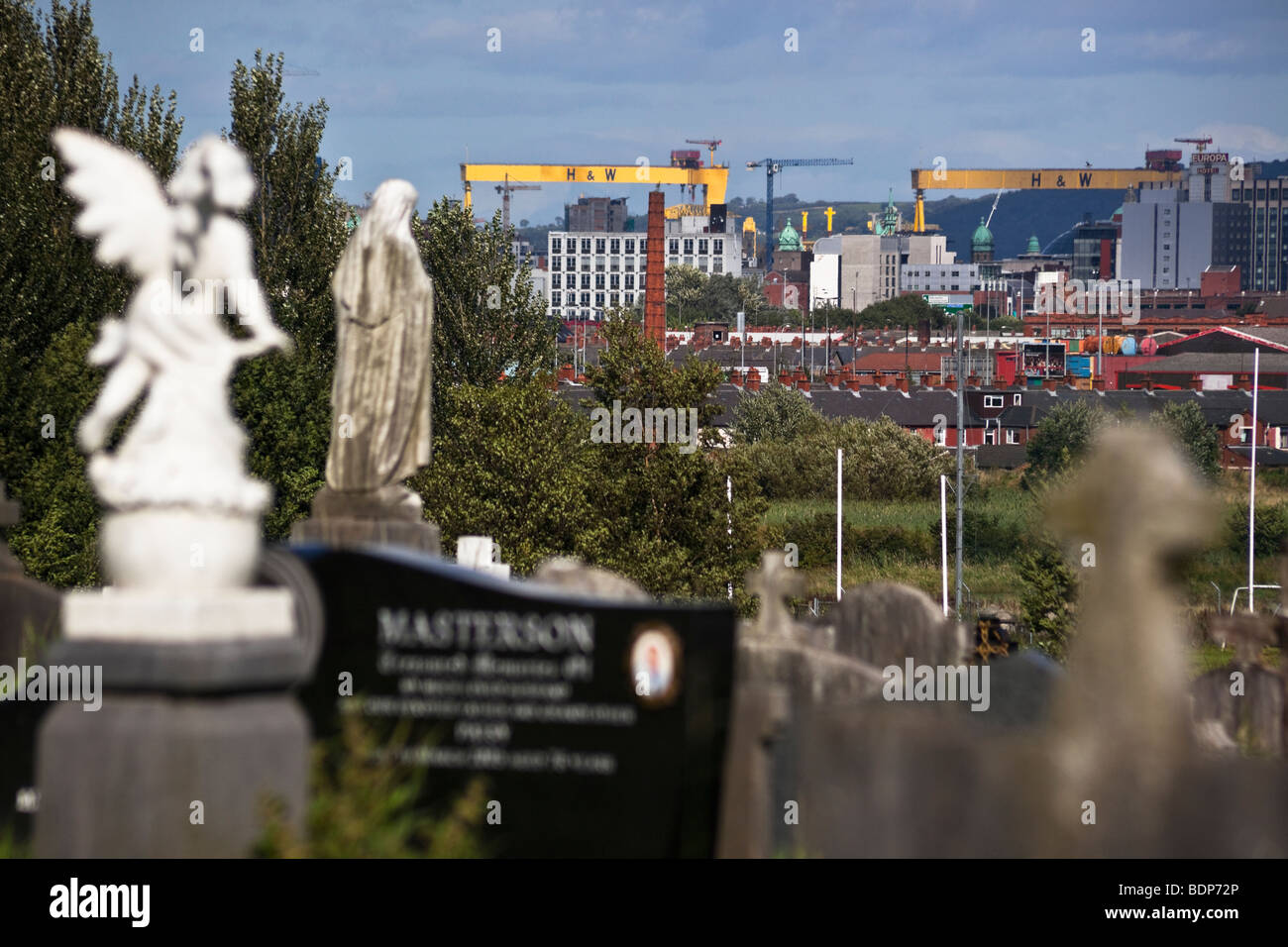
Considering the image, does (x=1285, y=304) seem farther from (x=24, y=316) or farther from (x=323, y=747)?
(x=323, y=747)

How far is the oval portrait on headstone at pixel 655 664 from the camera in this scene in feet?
29.7

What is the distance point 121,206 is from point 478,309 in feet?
105

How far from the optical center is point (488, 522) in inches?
→ 1286

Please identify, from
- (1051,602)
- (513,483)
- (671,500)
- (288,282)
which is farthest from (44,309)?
(1051,602)

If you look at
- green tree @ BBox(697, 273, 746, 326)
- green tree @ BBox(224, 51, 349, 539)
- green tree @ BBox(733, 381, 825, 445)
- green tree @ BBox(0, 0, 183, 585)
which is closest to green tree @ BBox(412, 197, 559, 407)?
green tree @ BBox(224, 51, 349, 539)

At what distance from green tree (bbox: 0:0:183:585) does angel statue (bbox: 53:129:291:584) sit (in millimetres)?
20690

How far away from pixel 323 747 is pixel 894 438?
58.3 meters

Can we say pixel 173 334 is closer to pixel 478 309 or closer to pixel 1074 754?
pixel 1074 754

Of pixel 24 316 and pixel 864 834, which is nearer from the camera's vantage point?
pixel 864 834

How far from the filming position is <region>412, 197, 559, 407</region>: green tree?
4041 centimetres

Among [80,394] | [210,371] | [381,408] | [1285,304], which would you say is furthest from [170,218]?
[1285,304]

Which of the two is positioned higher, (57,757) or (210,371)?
(210,371)

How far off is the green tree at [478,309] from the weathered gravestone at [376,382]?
84.2 ft

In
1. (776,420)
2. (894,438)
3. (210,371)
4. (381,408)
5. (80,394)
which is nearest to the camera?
(210,371)
